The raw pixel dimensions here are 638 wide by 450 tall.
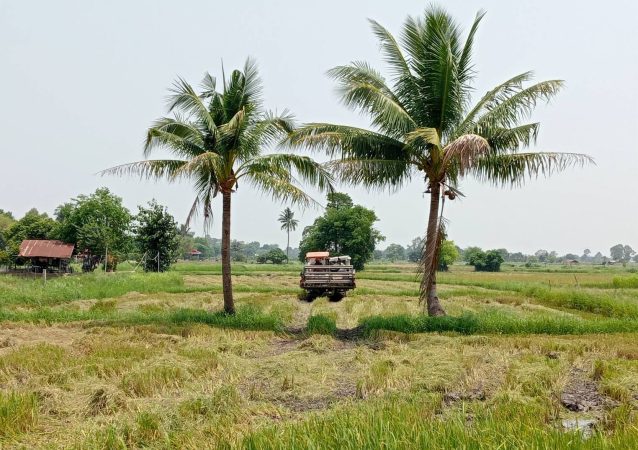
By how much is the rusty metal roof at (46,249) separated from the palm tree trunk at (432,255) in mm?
40885

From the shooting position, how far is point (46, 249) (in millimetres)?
43000

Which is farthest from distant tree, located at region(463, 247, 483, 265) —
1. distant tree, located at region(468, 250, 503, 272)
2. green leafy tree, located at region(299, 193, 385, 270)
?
green leafy tree, located at region(299, 193, 385, 270)

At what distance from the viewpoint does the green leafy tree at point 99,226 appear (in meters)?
41.4

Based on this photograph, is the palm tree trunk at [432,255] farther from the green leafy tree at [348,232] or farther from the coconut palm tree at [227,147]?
the green leafy tree at [348,232]

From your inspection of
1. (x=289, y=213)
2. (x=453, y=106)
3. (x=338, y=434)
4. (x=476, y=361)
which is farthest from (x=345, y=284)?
(x=289, y=213)

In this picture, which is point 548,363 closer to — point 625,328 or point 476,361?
point 476,361

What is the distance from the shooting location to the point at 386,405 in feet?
16.7

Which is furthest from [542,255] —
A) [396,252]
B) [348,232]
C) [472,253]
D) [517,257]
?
[348,232]

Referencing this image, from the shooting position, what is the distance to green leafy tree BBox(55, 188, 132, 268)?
136 feet

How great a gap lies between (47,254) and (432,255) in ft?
138

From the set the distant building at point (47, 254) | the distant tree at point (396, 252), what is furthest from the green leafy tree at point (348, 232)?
the distant tree at point (396, 252)

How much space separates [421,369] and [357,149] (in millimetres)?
7471

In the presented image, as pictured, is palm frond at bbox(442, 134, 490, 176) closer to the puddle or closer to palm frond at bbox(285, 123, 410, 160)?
palm frond at bbox(285, 123, 410, 160)

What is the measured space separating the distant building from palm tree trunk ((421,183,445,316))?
39281mm
